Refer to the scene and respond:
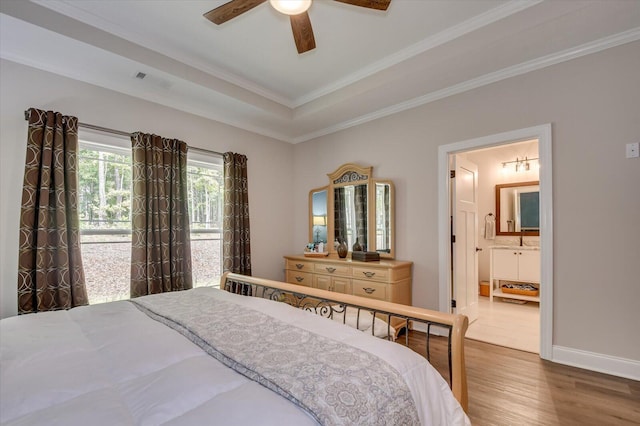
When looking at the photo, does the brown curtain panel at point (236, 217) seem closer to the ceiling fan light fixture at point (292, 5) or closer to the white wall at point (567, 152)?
the white wall at point (567, 152)

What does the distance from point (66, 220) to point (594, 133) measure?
14.5ft

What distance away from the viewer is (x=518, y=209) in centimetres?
517

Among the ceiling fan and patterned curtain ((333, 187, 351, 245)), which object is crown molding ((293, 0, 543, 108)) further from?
patterned curtain ((333, 187, 351, 245))

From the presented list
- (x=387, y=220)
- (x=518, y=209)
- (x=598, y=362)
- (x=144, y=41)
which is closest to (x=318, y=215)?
(x=387, y=220)

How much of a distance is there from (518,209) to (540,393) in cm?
382

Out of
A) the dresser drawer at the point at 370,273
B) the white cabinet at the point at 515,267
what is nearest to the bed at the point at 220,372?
the dresser drawer at the point at 370,273

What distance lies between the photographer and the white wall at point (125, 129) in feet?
7.87

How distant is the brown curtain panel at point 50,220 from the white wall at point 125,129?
0.47 feet

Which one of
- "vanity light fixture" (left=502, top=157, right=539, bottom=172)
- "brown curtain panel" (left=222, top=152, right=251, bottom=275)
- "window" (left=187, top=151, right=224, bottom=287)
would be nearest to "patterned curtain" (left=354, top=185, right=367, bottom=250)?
"brown curtain panel" (left=222, top=152, right=251, bottom=275)

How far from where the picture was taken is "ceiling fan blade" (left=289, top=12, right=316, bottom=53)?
184 centimetres

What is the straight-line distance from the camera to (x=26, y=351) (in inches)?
47.8

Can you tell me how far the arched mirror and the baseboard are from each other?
1.73 m

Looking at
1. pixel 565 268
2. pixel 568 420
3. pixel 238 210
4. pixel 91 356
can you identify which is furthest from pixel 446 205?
pixel 91 356

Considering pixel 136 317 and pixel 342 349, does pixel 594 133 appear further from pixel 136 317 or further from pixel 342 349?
pixel 136 317
